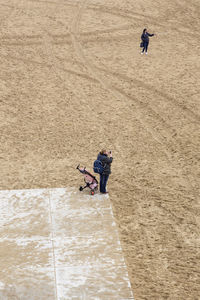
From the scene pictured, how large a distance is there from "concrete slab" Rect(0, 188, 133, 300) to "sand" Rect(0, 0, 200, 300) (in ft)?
1.52

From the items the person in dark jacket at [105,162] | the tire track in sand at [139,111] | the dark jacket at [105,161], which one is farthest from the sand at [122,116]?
the dark jacket at [105,161]

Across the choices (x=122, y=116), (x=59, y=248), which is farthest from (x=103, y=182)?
(x=122, y=116)

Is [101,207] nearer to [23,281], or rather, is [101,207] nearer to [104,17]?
[23,281]

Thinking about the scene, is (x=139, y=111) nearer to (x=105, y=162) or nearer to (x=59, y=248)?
(x=105, y=162)

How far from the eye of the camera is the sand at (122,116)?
13.1 meters

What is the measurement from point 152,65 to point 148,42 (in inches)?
64.4

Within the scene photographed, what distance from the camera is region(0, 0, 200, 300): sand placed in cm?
1308

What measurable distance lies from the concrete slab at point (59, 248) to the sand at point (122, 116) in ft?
1.52

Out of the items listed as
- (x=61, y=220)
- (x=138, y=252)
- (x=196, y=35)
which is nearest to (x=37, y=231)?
(x=61, y=220)

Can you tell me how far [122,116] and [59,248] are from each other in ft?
27.6

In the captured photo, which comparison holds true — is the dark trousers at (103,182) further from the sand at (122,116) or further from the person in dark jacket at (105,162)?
the sand at (122,116)

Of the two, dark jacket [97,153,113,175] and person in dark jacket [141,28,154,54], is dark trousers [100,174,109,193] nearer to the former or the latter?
dark jacket [97,153,113,175]

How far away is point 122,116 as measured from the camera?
1977 centimetres

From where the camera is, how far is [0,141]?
17.7 meters
